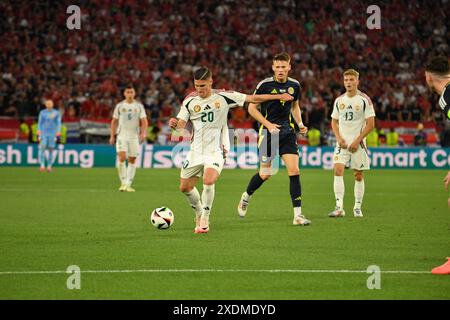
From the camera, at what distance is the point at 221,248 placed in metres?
9.77

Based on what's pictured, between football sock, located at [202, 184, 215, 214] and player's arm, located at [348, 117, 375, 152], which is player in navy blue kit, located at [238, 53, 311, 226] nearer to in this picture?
player's arm, located at [348, 117, 375, 152]

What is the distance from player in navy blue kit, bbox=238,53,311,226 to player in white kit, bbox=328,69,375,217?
1363 mm

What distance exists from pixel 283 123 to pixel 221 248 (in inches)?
138

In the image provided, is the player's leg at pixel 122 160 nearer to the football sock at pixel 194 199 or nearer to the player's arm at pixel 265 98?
the football sock at pixel 194 199

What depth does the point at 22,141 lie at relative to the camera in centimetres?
3145

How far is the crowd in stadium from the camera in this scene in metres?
34.5

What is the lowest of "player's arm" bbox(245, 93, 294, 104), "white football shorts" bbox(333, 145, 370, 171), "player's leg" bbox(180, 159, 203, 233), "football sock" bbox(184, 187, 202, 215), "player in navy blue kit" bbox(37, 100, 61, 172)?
"football sock" bbox(184, 187, 202, 215)

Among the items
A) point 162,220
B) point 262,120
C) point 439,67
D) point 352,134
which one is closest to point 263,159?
point 262,120

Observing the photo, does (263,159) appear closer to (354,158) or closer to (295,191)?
(295,191)

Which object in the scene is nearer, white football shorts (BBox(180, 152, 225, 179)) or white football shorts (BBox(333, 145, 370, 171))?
white football shorts (BBox(180, 152, 225, 179))

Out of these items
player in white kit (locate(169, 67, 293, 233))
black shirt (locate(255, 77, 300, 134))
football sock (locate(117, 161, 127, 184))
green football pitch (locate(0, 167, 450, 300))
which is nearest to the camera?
green football pitch (locate(0, 167, 450, 300))

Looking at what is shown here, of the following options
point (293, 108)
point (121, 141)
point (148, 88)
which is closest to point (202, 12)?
point (148, 88)

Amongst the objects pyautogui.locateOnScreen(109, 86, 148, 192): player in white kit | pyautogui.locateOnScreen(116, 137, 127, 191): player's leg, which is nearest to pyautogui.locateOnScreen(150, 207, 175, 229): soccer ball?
pyautogui.locateOnScreen(116, 137, 127, 191): player's leg
